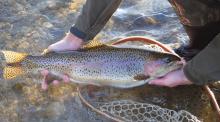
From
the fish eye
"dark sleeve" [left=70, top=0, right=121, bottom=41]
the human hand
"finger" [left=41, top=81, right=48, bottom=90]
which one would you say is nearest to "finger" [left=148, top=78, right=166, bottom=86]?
the human hand

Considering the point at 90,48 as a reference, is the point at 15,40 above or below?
below

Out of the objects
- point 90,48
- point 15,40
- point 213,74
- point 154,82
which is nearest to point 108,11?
point 90,48

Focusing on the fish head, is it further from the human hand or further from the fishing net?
the fishing net

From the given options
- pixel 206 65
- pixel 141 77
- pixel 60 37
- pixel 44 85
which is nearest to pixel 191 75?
pixel 206 65

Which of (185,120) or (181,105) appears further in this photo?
(181,105)

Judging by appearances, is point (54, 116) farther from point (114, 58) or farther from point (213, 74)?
point (213, 74)

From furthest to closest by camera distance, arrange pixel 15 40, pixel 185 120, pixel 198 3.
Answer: pixel 15 40 < pixel 198 3 < pixel 185 120
